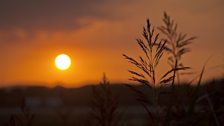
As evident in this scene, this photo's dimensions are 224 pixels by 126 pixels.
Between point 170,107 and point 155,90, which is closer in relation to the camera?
point 155,90

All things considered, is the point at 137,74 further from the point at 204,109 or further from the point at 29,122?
the point at 29,122

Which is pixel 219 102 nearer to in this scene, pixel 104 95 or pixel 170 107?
pixel 170 107

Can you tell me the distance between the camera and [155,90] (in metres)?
3.04

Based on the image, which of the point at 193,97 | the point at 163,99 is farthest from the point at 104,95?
the point at 193,97

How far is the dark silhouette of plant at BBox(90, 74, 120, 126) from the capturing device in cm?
391

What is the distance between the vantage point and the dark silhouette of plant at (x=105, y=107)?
3914 mm

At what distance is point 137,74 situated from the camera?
10.2ft

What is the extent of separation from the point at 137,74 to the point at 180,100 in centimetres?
69

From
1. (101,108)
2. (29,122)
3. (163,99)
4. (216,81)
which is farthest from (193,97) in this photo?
(29,122)

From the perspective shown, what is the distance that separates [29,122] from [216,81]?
178 centimetres

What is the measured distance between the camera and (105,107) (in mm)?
3980

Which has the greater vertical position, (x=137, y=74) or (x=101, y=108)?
(x=137, y=74)

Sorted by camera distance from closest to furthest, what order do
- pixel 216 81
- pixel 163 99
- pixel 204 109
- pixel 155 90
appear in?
pixel 155 90 → pixel 204 109 → pixel 163 99 → pixel 216 81

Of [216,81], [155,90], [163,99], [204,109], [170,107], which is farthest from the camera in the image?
[216,81]
